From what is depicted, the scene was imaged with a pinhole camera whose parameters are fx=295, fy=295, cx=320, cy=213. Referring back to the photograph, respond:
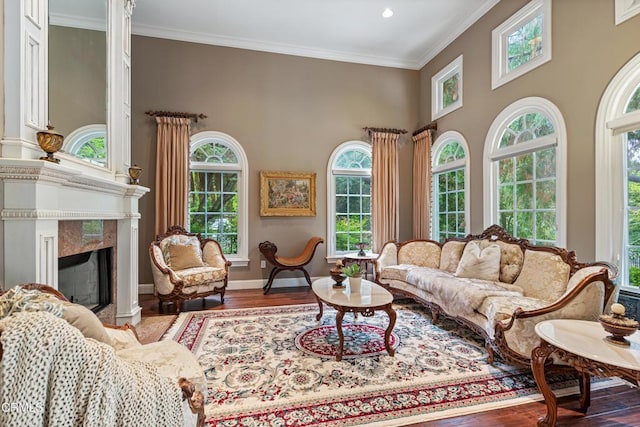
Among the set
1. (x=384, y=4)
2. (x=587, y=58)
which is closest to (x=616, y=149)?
(x=587, y=58)

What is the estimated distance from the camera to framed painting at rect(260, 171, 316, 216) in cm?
511

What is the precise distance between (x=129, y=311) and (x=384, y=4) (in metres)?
5.12

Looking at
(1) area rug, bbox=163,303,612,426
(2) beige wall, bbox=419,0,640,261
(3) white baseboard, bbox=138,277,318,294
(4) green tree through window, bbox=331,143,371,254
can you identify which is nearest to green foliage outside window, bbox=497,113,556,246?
(2) beige wall, bbox=419,0,640,261

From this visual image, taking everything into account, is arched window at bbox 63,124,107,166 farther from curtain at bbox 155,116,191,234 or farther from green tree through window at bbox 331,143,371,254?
green tree through window at bbox 331,143,371,254

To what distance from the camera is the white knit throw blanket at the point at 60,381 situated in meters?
0.92

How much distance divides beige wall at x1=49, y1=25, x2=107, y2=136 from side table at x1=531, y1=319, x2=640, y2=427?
3.68 m

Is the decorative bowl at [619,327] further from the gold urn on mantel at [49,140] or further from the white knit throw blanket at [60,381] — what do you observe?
the gold urn on mantel at [49,140]

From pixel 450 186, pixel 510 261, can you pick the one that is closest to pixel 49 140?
pixel 510 261

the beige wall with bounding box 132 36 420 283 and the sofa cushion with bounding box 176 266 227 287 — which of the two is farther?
the beige wall with bounding box 132 36 420 283

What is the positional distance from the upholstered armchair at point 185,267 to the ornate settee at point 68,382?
259 centimetres

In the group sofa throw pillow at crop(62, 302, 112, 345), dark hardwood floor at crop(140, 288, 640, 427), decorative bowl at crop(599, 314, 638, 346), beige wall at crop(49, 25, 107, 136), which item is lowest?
dark hardwood floor at crop(140, 288, 640, 427)

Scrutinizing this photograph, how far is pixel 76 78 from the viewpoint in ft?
8.28

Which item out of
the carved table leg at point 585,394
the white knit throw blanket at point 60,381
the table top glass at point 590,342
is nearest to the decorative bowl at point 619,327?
the table top glass at point 590,342

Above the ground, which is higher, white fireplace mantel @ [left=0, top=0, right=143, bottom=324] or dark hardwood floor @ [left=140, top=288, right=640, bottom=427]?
white fireplace mantel @ [left=0, top=0, right=143, bottom=324]
